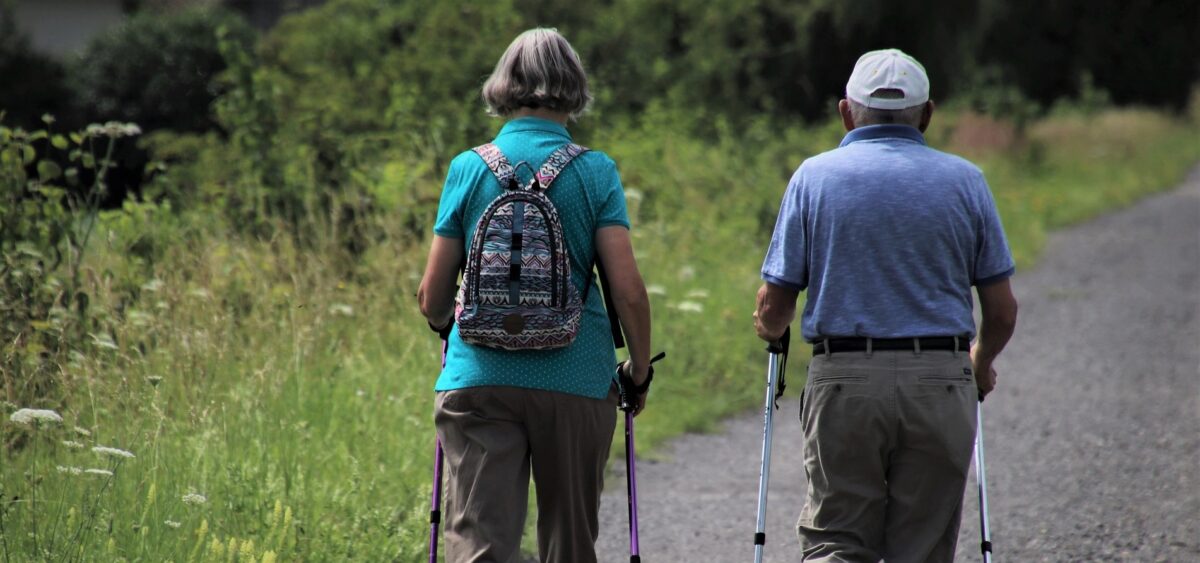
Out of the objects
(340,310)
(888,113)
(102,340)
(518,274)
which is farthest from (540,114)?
(340,310)

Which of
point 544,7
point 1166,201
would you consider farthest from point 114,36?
point 1166,201

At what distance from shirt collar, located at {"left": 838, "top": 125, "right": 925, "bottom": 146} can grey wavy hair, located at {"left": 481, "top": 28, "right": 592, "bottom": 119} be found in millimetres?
717

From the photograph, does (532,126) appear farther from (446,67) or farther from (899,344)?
(446,67)

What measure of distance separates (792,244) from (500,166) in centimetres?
78

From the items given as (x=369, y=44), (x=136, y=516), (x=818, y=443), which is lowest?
(x=136, y=516)

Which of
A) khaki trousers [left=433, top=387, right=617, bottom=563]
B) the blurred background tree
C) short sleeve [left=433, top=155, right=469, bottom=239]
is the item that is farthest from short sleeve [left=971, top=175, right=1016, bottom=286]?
the blurred background tree

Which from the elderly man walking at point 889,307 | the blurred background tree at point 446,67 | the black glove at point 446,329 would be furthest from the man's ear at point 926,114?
the blurred background tree at point 446,67

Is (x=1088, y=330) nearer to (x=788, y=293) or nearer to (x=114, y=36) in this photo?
(x=788, y=293)

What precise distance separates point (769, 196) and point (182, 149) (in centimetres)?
545

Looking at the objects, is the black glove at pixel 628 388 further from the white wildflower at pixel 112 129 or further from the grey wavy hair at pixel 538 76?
the white wildflower at pixel 112 129

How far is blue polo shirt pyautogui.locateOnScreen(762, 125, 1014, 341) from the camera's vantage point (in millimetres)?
3490

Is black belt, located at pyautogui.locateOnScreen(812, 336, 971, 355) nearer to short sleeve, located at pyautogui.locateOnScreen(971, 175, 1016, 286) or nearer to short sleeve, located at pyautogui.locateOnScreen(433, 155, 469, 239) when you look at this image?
short sleeve, located at pyautogui.locateOnScreen(971, 175, 1016, 286)

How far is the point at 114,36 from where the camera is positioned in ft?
74.4

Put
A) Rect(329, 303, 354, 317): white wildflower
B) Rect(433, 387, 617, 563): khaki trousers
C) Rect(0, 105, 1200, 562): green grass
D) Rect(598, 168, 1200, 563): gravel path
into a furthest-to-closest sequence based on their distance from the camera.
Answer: Rect(329, 303, 354, 317): white wildflower < Rect(598, 168, 1200, 563): gravel path < Rect(0, 105, 1200, 562): green grass < Rect(433, 387, 617, 563): khaki trousers
